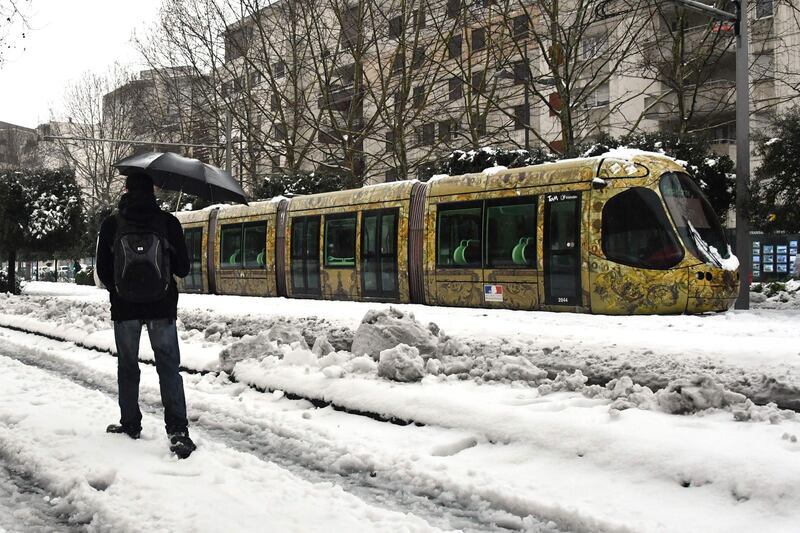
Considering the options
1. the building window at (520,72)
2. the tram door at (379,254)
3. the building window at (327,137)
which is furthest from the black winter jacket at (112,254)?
the building window at (327,137)

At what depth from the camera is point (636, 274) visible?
40.8 feet

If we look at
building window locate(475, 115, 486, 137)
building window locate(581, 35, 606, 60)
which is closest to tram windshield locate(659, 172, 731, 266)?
building window locate(581, 35, 606, 60)

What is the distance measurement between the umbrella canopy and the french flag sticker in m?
6.75

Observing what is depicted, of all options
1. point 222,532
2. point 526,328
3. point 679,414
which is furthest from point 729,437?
point 526,328

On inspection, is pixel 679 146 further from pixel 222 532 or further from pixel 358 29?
pixel 222 532

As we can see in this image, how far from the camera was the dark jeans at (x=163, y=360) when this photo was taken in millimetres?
5121

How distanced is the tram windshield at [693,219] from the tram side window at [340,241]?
7.11m

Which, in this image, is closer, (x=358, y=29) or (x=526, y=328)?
(x=526, y=328)

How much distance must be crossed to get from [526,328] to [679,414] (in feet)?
17.1

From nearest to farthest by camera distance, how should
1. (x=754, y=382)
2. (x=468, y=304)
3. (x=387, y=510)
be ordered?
1. (x=387, y=510)
2. (x=754, y=382)
3. (x=468, y=304)

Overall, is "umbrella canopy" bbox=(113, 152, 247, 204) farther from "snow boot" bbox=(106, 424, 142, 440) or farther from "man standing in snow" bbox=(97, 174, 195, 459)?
"snow boot" bbox=(106, 424, 142, 440)

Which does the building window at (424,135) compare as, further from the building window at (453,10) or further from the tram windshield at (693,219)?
the tram windshield at (693,219)

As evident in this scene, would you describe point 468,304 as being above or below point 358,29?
below

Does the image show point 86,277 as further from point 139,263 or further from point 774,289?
point 139,263
